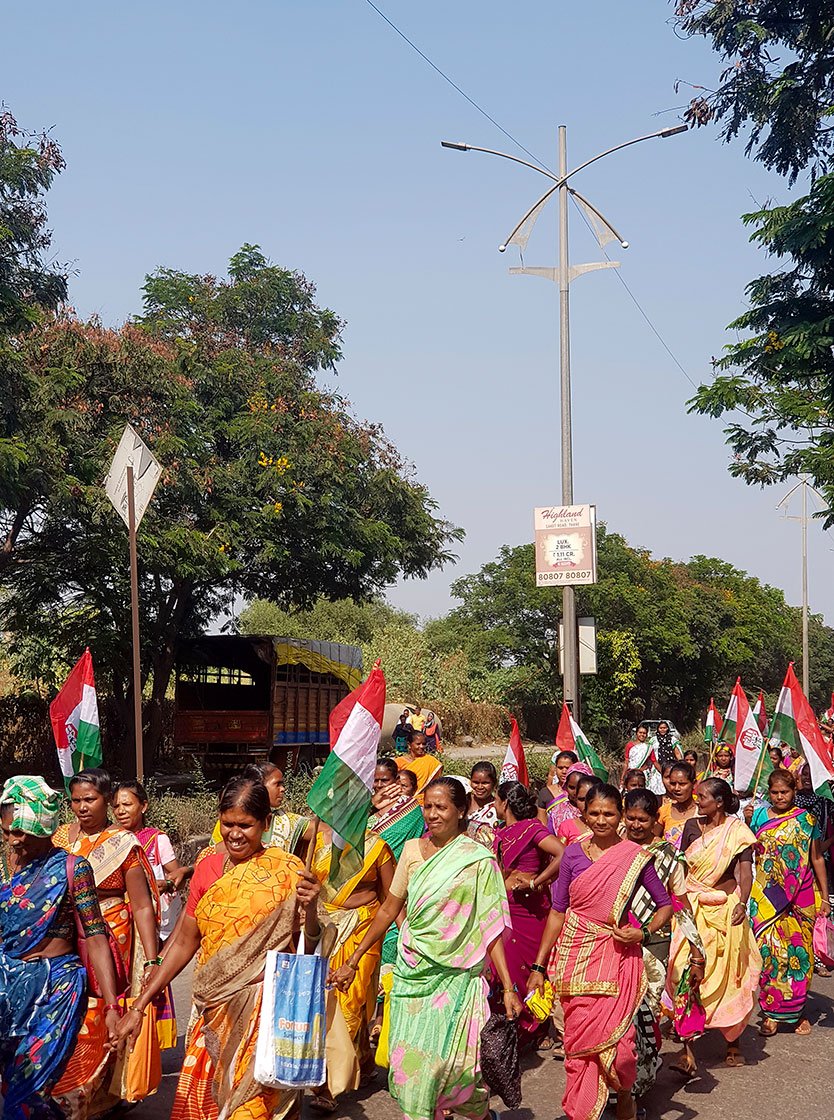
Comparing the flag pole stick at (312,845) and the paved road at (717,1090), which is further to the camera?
the paved road at (717,1090)

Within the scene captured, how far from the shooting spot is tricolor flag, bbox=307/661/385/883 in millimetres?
5258

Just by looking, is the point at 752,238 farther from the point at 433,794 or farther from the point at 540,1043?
the point at 433,794

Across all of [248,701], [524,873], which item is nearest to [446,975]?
[524,873]

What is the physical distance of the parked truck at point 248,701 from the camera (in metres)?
22.5

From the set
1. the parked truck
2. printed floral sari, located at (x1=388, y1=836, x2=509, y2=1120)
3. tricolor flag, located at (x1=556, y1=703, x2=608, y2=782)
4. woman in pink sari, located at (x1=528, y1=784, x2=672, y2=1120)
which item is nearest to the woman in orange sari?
printed floral sari, located at (x1=388, y1=836, x2=509, y2=1120)

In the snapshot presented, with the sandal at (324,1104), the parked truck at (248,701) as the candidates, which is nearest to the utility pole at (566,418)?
the parked truck at (248,701)

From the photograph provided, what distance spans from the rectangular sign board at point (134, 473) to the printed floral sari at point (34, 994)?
22.0 ft

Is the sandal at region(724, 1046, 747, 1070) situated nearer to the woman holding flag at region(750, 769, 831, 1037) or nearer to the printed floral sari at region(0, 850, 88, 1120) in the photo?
the woman holding flag at region(750, 769, 831, 1037)

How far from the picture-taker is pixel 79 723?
918 cm

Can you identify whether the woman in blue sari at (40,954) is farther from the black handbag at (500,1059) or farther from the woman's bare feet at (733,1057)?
the woman's bare feet at (733,1057)

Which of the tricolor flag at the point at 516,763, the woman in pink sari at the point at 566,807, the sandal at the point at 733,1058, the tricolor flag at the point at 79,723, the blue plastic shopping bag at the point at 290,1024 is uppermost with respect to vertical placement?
the tricolor flag at the point at 79,723

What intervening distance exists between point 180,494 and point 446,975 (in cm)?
1517

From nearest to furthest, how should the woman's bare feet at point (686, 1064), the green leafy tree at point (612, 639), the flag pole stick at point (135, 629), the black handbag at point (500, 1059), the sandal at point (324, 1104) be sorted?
1. the black handbag at point (500, 1059)
2. the sandal at point (324, 1104)
3. the woman's bare feet at point (686, 1064)
4. the flag pole stick at point (135, 629)
5. the green leafy tree at point (612, 639)

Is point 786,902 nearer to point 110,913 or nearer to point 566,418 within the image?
point 110,913
